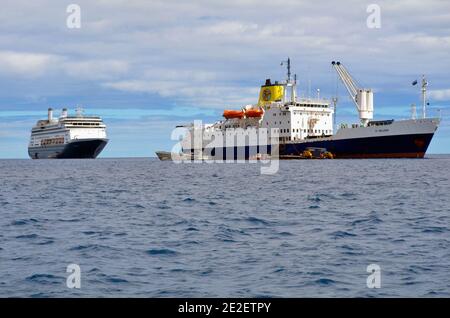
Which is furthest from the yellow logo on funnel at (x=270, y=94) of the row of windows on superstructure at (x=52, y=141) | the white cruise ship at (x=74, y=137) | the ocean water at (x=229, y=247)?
the ocean water at (x=229, y=247)

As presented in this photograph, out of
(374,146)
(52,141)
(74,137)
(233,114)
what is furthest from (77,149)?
(374,146)

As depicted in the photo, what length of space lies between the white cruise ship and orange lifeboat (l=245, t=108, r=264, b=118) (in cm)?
5271

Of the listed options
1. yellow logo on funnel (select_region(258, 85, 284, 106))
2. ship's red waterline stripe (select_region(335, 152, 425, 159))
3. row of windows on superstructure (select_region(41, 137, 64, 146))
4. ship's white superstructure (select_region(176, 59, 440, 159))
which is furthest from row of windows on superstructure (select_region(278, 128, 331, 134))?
row of windows on superstructure (select_region(41, 137, 64, 146))

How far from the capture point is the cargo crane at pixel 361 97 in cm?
10619

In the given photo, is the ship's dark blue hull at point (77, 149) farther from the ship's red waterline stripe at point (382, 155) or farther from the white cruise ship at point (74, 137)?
the ship's red waterline stripe at point (382, 155)

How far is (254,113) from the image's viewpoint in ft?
381

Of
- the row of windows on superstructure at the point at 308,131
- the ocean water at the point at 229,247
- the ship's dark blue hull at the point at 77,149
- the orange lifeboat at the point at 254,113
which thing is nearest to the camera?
the ocean water at the point at 229,247

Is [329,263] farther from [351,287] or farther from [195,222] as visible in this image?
[195,222]

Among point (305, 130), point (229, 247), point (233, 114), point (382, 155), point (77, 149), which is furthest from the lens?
point (77, 149)

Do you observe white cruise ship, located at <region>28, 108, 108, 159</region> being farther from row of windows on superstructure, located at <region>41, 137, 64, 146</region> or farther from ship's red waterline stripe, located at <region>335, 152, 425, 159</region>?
ship's red waterline stripe, located at <region>335, 152, 425, 159</region>

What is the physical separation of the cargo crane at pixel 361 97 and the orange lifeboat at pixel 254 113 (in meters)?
16.7

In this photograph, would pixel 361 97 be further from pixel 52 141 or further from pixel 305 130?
pixel 52 141

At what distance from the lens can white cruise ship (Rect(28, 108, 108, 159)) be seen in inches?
6186

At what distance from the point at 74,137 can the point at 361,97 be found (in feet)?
267
